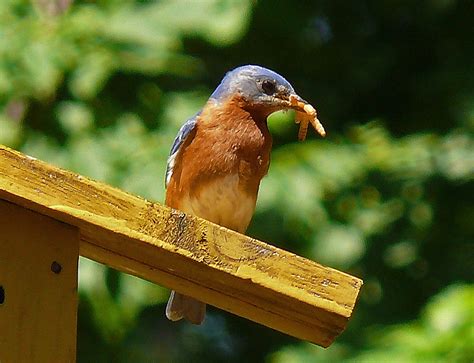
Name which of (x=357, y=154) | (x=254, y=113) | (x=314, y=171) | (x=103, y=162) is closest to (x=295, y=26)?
(x=357, y=154)

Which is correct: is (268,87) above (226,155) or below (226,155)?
above

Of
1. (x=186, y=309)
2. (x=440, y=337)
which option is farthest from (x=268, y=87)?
(x=440, y=337)

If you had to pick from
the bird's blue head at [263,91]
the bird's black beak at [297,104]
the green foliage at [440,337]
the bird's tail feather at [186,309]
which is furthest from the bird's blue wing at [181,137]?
the green foliage at [440,337]

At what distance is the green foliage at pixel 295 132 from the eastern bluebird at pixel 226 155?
872 millimetres

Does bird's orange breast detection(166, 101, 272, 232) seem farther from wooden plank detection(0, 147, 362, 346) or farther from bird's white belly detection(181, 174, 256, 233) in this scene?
wooden plank detection(0, 147, 362, 346)

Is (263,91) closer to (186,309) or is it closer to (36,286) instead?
(186,309)

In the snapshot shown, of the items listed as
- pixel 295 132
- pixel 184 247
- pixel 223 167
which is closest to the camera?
pixel 184 247

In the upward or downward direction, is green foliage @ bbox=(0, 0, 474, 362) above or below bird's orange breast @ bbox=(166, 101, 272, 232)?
below

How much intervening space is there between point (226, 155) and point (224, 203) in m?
0.15

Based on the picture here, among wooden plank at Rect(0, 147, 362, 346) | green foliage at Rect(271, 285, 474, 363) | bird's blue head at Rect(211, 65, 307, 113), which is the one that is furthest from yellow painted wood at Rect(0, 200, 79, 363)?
green foliage at Rect(271, 285, 474, 363)

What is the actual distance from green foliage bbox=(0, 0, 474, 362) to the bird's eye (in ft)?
3.22

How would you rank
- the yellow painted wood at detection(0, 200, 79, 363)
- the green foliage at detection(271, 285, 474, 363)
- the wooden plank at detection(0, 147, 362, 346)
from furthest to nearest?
the green foliage at detection(271, 285, 474, 363), the yellow painted wood at detection(0, 200, 79, 363), the wooden plank at detection(0, 147, 362, 346)

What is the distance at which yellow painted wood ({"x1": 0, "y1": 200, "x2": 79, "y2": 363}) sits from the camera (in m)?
2.77

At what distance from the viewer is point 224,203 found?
3.87 m
